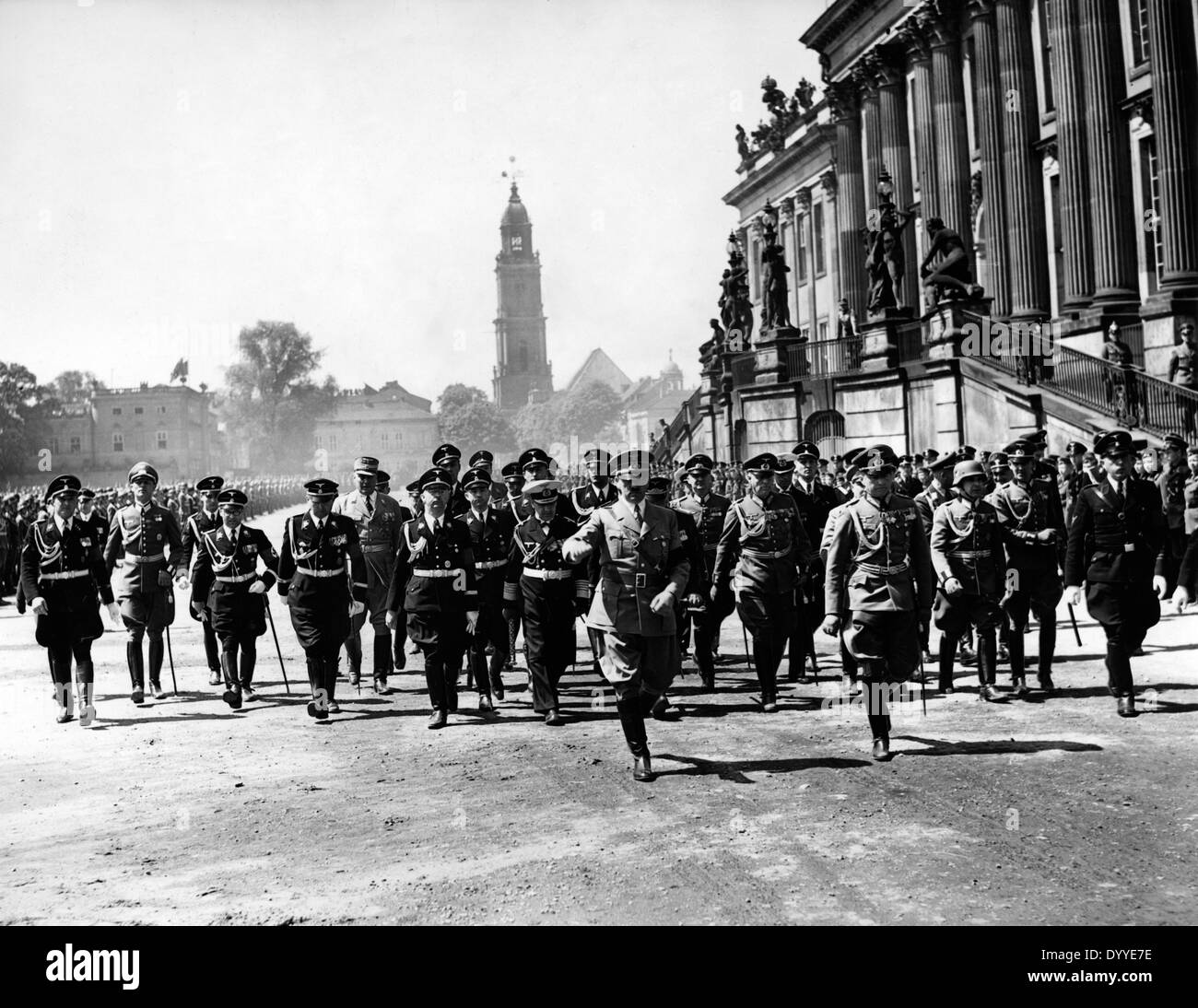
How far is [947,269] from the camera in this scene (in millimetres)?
26938

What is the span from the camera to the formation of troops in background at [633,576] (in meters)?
8.66

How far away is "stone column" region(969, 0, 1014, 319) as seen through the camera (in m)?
34.2

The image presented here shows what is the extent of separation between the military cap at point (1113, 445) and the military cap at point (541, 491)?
4.70 metres

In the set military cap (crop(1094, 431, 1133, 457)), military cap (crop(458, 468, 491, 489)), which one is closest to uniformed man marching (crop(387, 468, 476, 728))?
military cap (crop(458, 468, 491, 489))

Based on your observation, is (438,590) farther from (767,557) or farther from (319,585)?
(767,557)

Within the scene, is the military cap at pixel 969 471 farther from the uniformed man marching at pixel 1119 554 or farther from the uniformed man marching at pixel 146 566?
the uniformed man marching at pixel 146 566

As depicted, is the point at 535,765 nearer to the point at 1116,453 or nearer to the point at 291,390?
the point at 1116,453

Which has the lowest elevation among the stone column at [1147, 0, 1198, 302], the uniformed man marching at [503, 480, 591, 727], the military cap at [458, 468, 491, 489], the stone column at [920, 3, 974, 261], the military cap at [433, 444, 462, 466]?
the uniformed man marching at [503, 480, 591, 727]

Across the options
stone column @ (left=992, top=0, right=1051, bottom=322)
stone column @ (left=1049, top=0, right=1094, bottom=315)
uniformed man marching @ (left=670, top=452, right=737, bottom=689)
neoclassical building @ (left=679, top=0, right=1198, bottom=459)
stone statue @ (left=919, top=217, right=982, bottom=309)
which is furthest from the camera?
stone column @ (left=992, top=0, right=1051, bottom=322)

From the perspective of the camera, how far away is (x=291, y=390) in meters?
117

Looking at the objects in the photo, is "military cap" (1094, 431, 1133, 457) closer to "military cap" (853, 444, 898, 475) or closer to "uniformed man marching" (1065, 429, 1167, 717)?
"uniformed man marching" (1065, 429, 1167, 717)

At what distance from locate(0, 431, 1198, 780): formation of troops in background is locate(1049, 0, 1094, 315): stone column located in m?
19.3

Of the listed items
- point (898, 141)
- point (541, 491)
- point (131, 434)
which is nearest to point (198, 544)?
point (541, 491)

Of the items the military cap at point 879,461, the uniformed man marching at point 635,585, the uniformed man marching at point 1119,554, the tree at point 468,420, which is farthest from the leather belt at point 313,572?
the tree at point 468,420
